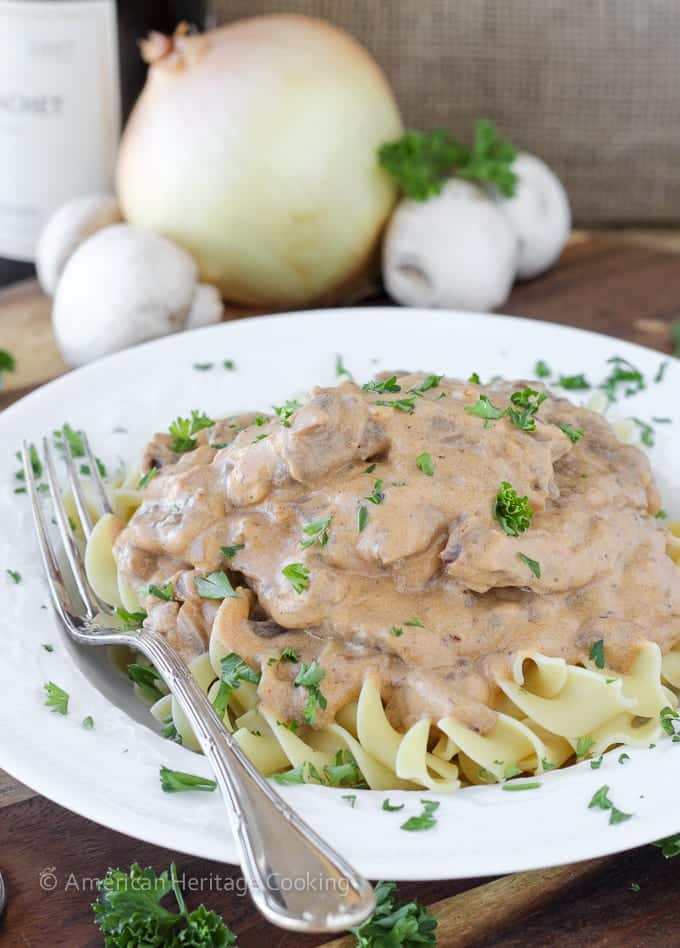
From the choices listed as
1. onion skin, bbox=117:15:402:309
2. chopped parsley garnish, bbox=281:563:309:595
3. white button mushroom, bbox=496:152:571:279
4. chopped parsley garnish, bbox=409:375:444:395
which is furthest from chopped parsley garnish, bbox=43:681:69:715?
white button mushroom, bbox=496:152:571:279

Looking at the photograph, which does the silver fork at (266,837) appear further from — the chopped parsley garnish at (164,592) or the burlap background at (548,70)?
the burlap background at (548,70)

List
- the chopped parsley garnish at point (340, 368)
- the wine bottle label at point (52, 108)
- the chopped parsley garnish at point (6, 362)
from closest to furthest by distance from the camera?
the chopped parsley garnish at point (340, 368), the chopped parsley garnish at point (6, 362), the wine bottle label at point (52, 108)

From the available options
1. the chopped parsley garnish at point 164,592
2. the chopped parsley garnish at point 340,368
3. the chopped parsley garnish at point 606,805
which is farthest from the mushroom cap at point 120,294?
the chopped parsley garnish at point 606,805

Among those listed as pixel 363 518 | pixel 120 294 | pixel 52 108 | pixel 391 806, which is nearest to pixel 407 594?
pixel 363 518

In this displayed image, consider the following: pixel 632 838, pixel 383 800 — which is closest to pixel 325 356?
pixel 383 800

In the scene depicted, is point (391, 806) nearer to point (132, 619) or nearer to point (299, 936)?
point (299, 936)

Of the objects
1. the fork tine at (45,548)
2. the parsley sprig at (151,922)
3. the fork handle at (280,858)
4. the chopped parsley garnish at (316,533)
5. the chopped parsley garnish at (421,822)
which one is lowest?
the parsley sprig at (151,922)

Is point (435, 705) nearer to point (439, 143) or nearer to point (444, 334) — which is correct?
point (444, 334)
